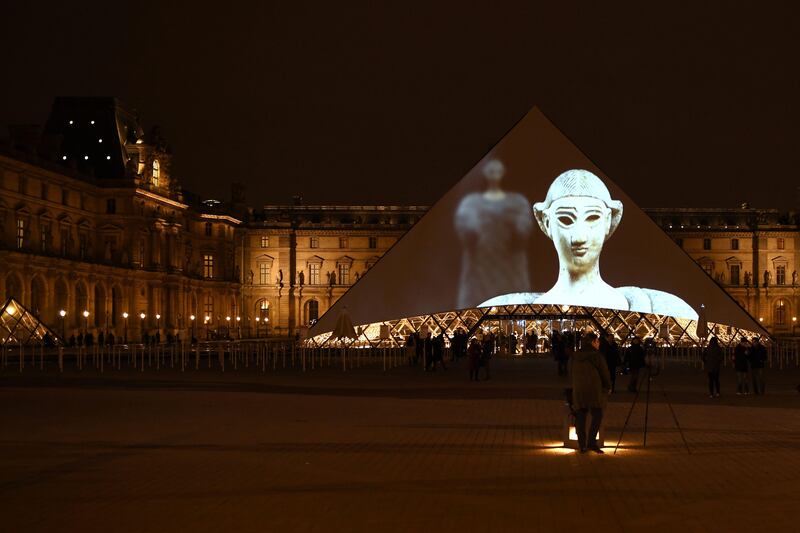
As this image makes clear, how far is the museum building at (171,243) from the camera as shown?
6444 centimetres

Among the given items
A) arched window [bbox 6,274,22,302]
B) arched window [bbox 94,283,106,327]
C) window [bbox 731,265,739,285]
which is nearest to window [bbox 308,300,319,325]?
arched window [bbox 94,283,106,327]

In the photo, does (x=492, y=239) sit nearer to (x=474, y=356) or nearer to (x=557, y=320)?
(x=474, y=356)

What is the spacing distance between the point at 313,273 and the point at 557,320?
55968mm

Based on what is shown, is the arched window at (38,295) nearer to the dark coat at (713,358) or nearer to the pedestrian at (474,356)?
the pedestrian at (474,356)

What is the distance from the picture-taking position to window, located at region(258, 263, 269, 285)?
104500mm

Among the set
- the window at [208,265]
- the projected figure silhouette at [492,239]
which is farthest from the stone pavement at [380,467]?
the window at [208,265]

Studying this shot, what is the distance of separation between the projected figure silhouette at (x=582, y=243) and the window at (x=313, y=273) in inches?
2641

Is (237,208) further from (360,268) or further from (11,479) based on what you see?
(11,479)

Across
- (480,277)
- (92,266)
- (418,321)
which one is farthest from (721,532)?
(92,266)

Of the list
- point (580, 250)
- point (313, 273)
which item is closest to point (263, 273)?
point (313, 273)

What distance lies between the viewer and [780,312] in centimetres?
10581

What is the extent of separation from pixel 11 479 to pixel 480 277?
28948 mm

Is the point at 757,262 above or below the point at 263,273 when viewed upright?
above

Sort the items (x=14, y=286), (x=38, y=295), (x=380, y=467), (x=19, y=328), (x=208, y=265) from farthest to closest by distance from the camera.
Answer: (x=208, y=265) < (x=38, y=295) < (x=14, y=286) < (x=19, y=328) < (x=380, y=467)
